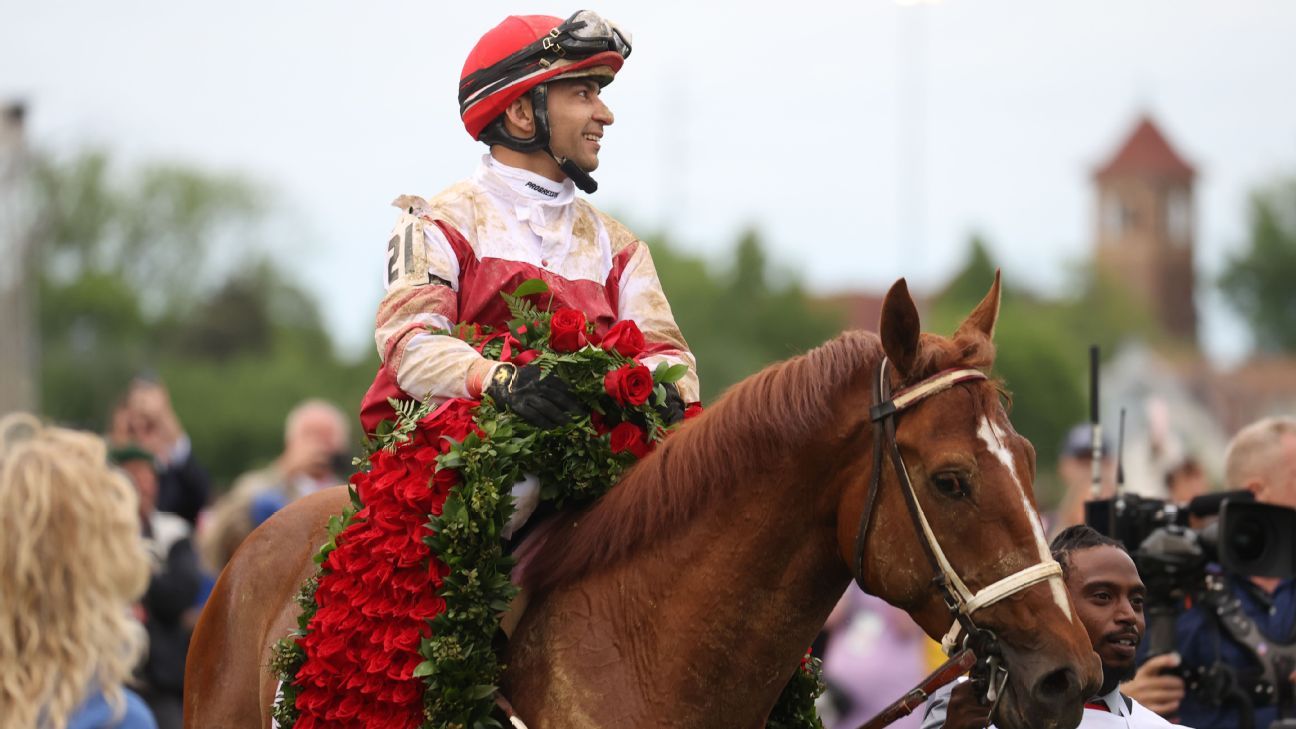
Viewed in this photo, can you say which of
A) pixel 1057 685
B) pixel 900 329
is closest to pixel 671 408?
pixel 900 329

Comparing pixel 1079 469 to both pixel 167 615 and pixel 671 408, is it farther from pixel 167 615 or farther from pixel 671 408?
pixel 671 408

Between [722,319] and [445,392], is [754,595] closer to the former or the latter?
[445,392]

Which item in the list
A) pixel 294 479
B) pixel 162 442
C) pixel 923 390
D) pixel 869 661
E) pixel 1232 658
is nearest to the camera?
pixel 923 390

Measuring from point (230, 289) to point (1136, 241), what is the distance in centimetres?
7612

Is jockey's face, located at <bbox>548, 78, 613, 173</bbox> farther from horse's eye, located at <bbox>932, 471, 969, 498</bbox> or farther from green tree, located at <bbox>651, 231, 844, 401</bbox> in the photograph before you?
green tree, located at <bbox>651, 231, 844, 401</bbox>

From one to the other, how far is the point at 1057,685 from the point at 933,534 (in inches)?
17.7

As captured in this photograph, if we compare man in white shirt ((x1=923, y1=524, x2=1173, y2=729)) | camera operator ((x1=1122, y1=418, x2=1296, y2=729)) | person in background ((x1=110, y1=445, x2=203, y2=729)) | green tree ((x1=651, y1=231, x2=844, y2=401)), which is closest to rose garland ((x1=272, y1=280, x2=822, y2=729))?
man in white shirt ((x1=923, y1=524, x2=1173, y2=729))

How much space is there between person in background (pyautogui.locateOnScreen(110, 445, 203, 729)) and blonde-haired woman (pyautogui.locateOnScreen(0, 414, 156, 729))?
4166 mm

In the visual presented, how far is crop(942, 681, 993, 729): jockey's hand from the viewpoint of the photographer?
443 centimetres

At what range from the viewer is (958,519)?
3939 mm

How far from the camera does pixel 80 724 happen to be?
4.26m

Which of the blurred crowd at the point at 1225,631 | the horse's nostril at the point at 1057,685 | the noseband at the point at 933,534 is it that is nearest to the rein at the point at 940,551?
the noseband at the point at 933,534

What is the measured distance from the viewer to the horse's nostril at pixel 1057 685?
3775 millimetres

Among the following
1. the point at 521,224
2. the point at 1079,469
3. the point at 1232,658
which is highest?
the point at 521,224
